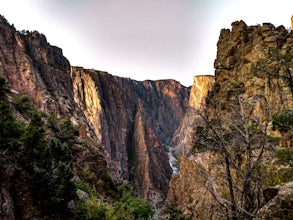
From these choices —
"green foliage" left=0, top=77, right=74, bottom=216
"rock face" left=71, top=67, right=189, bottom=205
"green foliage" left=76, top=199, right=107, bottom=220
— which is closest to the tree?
"green foliage" left=0, top=77, right=74, bottom=216

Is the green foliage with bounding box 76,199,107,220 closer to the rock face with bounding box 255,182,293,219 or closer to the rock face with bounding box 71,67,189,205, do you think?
the rock face with bounding box 255,182,293,219

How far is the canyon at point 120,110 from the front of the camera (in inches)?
493

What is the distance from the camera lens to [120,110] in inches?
4505

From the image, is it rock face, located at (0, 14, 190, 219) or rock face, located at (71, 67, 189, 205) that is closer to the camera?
rock face, located at (0, 14, 190, 219)

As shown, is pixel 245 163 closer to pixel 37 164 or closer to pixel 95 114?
pixel 37 164

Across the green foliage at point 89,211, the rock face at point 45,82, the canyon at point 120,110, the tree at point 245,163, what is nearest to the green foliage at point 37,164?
the canyon at point 120,110

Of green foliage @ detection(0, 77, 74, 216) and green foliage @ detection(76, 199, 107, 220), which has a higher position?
green foliage @ detection(0, 77, 74, 216)

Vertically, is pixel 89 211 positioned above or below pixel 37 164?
below

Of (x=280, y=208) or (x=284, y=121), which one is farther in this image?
(x=284, y=121)

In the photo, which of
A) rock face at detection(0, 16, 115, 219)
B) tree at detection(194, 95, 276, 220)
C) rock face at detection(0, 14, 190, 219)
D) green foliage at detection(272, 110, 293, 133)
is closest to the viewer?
tree at detection(194, 95, 276, 220)

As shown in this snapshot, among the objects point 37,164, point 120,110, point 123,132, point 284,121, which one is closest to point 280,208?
point 284,121

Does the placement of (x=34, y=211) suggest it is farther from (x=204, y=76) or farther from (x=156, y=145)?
(x=204, y=76)

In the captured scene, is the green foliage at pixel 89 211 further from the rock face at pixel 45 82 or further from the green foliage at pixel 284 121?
the green foliage at pixel 284 121

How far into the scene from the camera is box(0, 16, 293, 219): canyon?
12.5 m
